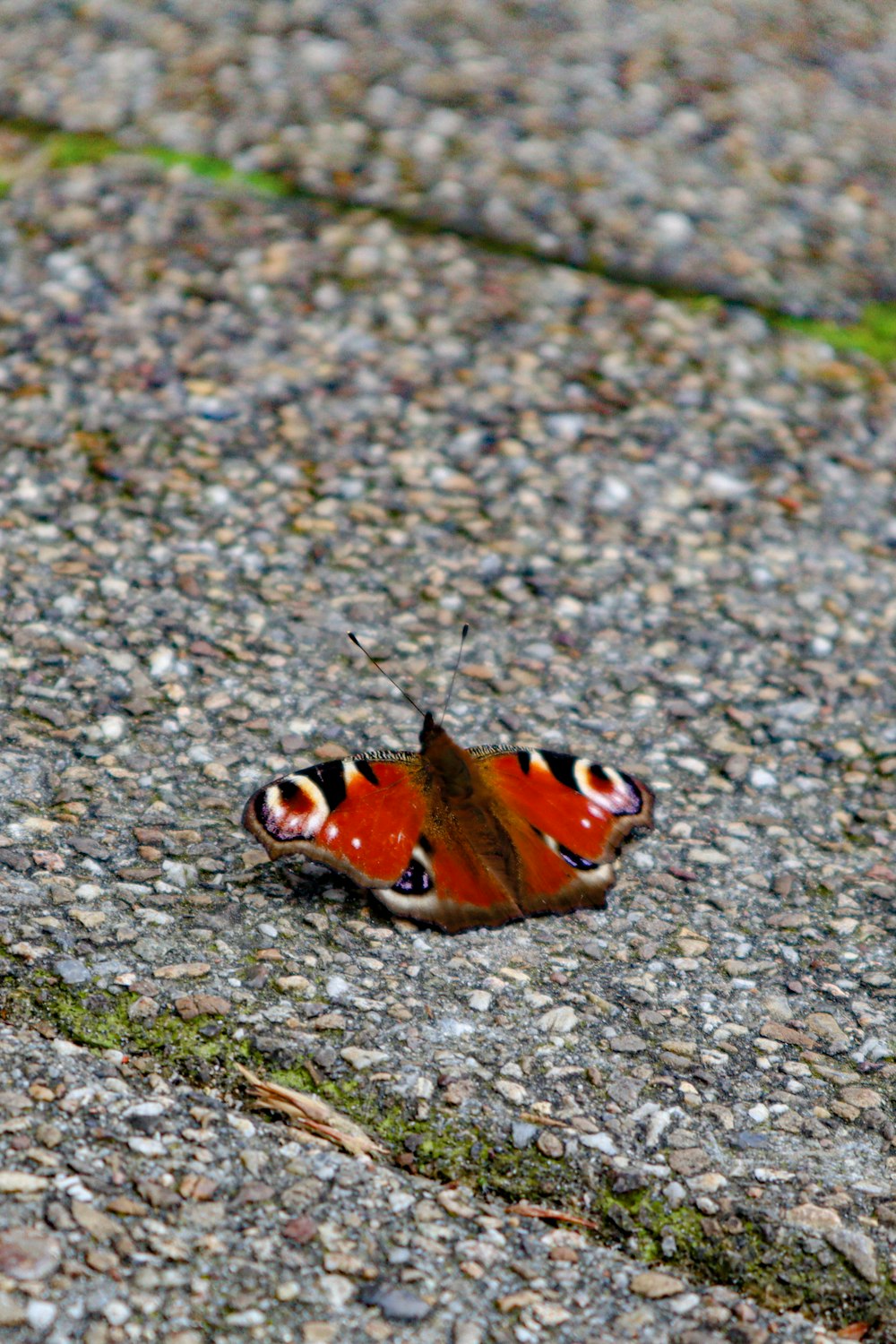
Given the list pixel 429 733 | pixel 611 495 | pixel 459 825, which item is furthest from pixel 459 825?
pixel 611 495

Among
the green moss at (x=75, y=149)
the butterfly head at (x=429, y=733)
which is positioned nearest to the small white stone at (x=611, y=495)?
the butterfly head at (x=429, y=733)

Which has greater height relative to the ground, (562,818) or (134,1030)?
(562,818)

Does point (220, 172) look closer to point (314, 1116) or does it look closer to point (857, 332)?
point (857, 332)

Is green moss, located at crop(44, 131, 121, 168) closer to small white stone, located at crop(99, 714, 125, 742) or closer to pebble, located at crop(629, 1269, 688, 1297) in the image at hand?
small white stone, located at crop(99, 714, 125, 742)

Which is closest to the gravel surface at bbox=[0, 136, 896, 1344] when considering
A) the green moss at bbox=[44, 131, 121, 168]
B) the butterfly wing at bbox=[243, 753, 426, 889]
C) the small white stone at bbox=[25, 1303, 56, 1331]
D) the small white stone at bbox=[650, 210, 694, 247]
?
the small white stone at bbox=[25, 1303, 56, 1331]

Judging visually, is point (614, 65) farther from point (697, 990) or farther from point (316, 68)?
point (697, 990)

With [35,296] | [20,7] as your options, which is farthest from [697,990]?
[20,7]

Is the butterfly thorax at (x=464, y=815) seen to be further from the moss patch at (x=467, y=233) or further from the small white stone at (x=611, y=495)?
the moss patch at (x=467, y=233)
